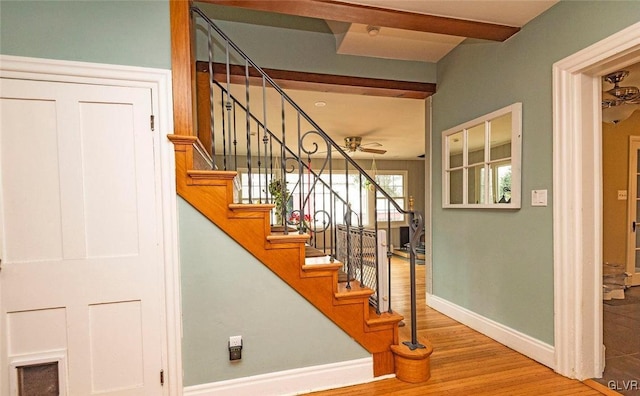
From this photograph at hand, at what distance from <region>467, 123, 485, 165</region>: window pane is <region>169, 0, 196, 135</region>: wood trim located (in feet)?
7.93

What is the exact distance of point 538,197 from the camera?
224 centimetres

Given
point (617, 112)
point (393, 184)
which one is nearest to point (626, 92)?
point (617, 112)

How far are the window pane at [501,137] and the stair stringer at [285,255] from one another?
63.7 inches

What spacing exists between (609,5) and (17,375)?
3910 millimetres

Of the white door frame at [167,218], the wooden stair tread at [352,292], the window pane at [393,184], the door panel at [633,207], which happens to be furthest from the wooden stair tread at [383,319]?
the window pane at [393,184]

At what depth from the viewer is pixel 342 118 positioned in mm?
4801

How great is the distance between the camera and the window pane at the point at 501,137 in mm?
2504

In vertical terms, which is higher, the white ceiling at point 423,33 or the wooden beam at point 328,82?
the white ceiling at point 423,33

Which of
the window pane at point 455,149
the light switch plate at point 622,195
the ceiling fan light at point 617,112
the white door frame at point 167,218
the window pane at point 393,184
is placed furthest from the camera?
the window pane at point 393,184

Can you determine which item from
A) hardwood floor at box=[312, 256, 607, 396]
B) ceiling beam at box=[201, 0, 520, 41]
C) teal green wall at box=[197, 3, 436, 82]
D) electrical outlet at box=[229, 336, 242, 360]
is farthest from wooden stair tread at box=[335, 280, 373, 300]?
teal green wall at box=[197, 3, 436, 82]

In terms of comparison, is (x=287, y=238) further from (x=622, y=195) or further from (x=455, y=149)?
(x=622, y=195)

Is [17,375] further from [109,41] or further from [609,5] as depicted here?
[609,5]

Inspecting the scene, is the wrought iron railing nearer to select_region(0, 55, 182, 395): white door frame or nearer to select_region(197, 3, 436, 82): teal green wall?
select_region(197, 3, 436, 82): teal green wall

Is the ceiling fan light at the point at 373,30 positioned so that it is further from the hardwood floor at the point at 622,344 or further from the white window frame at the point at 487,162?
the hardwood floor at the point at 622,344
